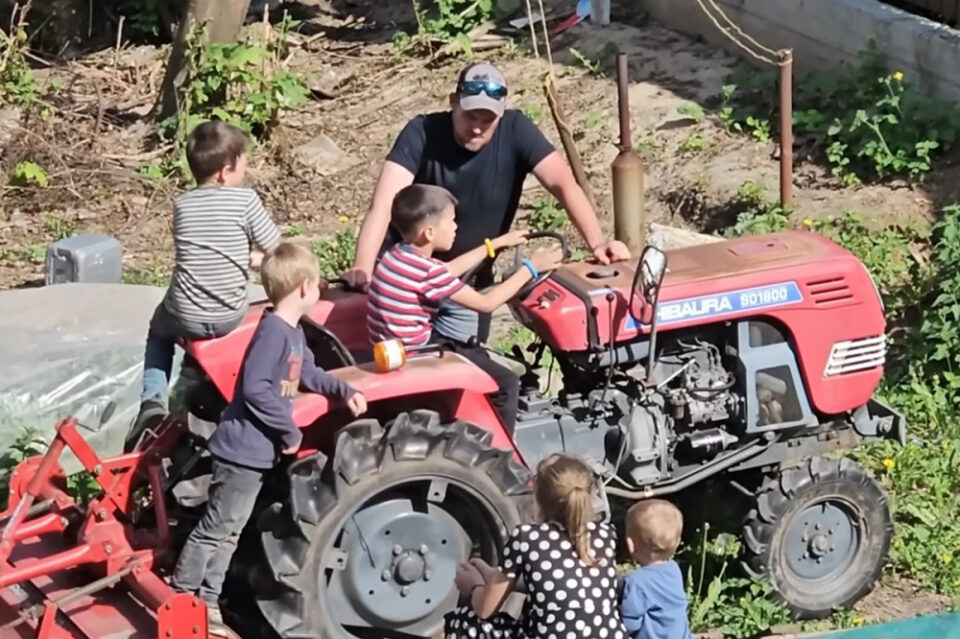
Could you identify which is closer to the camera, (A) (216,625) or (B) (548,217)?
(A) (216,625)

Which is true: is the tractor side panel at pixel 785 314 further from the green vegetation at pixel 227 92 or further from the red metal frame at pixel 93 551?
the green vegetation at pixel 227 92

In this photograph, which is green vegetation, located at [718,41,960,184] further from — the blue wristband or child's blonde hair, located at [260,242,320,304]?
child's blonde hair, located at [260,242,320,304]

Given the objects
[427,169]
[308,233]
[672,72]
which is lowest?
[308,233]

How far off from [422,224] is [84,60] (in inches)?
344

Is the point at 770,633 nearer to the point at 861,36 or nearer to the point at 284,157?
the point at 861,36

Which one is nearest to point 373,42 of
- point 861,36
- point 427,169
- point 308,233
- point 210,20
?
point 210,20

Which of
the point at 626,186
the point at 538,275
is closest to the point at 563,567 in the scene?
the point at 538,275

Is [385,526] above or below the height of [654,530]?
below

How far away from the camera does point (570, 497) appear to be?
4.44 m

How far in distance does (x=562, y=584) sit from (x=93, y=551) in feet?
5.03

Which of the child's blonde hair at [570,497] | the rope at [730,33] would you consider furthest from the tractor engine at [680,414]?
the rope at [730,33]

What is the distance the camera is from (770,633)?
228 inches

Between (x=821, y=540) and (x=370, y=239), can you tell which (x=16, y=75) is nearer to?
(x=370, y=239)

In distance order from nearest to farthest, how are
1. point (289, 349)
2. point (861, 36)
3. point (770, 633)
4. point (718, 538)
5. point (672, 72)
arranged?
point (289, 349) < point (770, 633) < point (718, 538) < point (861, 36) < point (672, 72)
